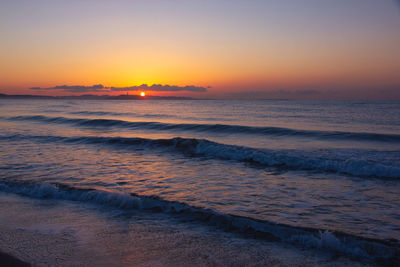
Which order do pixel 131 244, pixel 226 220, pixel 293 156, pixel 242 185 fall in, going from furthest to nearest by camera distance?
pixel 293 156, pixel 242 185, pixel 226 220, pixel 131 244

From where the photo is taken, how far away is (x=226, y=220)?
5516 millimetres

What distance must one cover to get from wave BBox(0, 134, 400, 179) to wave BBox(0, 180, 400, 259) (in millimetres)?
5627

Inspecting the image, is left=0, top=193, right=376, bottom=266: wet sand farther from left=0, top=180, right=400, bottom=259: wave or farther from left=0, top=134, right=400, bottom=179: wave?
left=0, top=134, right=400, bottom=179: wave

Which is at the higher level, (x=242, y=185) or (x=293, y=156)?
(x=293, y=156)

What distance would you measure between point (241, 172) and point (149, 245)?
229 inches

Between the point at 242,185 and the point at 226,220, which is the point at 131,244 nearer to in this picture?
the point at 226,220

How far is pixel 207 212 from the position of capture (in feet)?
19.2

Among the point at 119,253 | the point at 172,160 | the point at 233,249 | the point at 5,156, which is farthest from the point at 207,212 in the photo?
the point at 5,156

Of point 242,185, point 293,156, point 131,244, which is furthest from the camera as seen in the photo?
point 293,156

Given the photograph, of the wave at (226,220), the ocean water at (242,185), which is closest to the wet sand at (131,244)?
the wave at (226,220)

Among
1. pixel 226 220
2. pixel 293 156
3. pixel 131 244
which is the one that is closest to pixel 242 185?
pixel 226 220

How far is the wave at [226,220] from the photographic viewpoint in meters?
4.44

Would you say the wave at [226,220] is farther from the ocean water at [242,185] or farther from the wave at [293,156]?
the wave at [293,156]

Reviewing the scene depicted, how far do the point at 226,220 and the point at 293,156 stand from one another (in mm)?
7402
